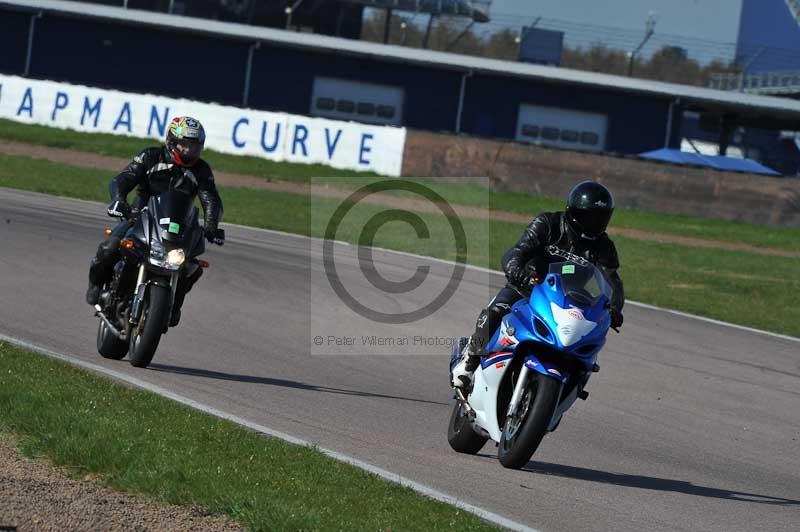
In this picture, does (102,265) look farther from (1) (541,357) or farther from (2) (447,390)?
(1) (541,357)

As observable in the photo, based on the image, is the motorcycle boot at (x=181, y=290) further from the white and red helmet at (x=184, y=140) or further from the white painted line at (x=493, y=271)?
the white painted line at (x=493, y=271)

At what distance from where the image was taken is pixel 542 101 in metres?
47.8

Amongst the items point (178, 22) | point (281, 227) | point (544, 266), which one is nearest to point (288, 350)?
point (544, 266)

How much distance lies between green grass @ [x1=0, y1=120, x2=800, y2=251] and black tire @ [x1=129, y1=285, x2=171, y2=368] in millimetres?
17909

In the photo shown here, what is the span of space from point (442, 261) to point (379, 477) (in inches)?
513

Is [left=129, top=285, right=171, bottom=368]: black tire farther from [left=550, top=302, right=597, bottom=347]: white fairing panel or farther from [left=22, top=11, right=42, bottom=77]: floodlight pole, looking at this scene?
[left=22, top=11, right=42, bottom=77]: floodlight pole

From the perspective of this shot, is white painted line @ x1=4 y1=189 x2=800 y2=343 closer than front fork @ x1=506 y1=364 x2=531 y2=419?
No

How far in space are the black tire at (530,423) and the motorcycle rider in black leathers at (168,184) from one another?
3.14 m

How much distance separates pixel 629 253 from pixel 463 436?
54.3 feet

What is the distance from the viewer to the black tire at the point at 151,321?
9.05 m

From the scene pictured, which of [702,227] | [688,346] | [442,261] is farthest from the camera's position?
[702,227]

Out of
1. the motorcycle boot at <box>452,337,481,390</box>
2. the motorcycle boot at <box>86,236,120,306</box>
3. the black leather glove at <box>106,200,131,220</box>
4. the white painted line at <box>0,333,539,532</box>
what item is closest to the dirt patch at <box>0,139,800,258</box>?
Answer: the motorcycle boot at <box>86,236,120,306</box>

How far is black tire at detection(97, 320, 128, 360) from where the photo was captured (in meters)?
9.59

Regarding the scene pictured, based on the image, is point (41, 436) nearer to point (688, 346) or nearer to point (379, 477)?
point (379, 477)
